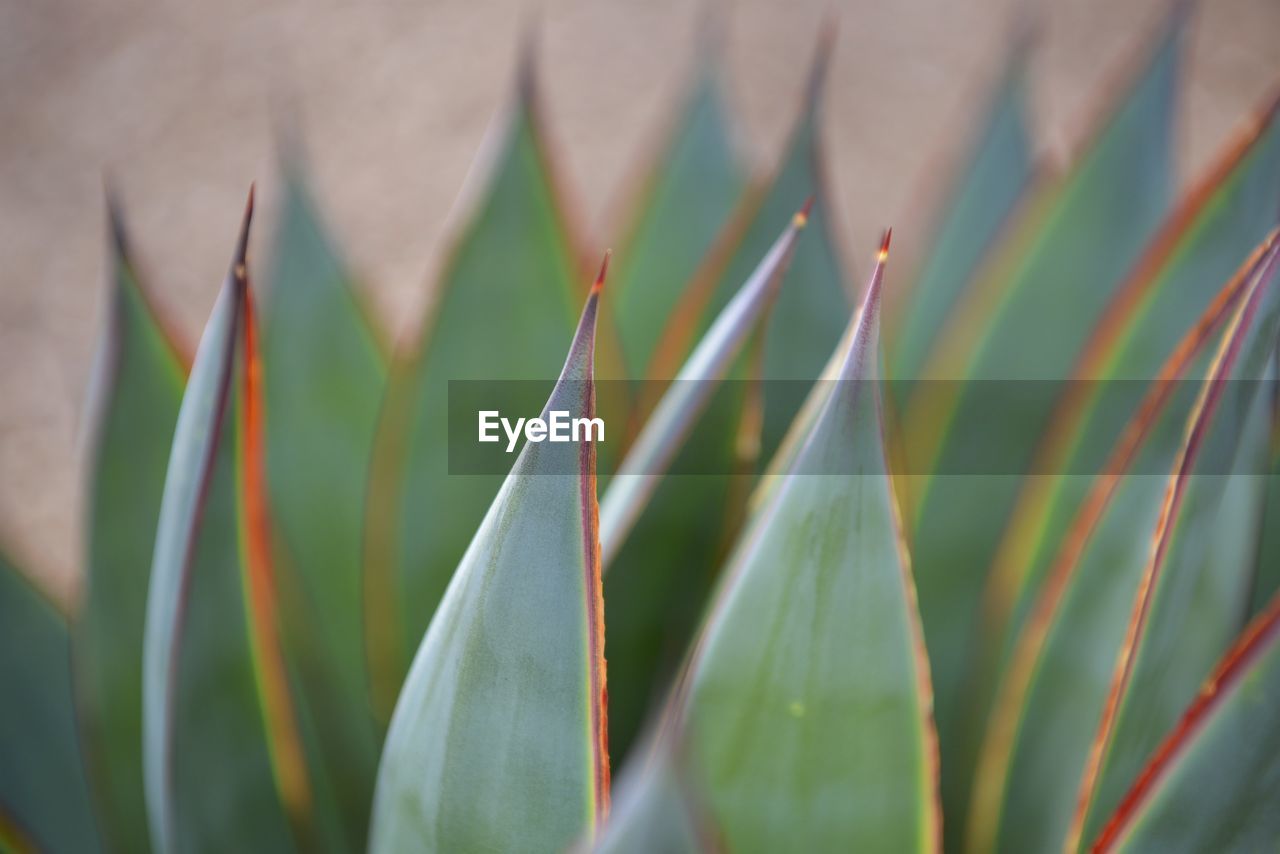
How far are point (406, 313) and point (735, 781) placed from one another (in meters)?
1.14

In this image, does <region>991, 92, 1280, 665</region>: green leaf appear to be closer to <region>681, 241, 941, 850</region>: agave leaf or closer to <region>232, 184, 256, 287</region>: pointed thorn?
<region>681, 241, 941, 850</region>: agave leaf

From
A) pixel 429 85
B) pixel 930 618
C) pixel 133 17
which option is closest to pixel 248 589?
pixel 930 618

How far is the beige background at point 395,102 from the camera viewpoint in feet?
4.92

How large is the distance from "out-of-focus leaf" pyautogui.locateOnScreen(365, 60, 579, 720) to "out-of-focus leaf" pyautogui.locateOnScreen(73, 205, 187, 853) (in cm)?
10

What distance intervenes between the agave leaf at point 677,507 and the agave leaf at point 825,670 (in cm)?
10

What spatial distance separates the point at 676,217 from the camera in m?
0.68

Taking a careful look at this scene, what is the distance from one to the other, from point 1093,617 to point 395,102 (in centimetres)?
143

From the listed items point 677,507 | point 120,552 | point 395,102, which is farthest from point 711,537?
point 395,102

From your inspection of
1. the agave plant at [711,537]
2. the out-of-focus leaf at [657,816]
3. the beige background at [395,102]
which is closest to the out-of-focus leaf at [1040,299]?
the agave plant at [711,537]

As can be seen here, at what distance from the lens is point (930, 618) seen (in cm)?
57

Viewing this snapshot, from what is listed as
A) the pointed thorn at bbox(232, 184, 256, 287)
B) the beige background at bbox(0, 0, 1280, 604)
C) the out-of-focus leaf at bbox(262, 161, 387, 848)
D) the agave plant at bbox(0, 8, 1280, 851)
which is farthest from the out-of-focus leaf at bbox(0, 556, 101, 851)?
the beige background at bbox(0, 0, 1280, 604)

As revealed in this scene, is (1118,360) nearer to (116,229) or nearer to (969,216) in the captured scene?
(969,216)

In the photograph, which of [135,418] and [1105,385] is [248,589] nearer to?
[135,418]

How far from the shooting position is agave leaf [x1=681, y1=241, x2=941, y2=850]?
354mm
